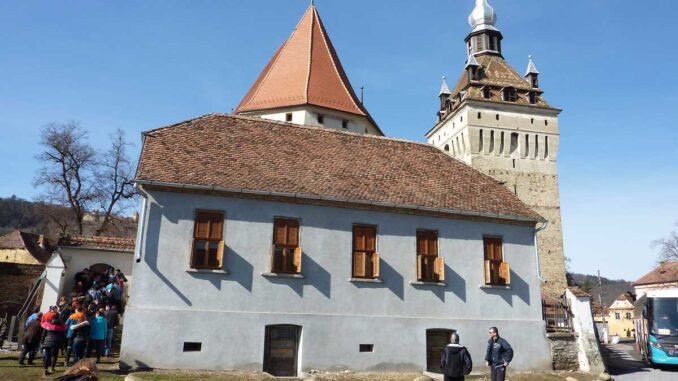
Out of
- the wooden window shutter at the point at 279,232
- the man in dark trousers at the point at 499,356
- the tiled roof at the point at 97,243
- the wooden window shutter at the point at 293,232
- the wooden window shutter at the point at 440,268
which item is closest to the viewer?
the man in dark trousers at the point at 499,356

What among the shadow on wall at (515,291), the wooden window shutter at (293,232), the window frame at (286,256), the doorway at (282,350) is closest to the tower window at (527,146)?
the shadow on wall at (515,291)

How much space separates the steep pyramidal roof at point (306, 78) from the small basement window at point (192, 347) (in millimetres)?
14125

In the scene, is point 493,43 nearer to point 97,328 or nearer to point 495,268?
point 495,268

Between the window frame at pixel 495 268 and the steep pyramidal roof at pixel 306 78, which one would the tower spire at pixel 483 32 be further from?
the window frame at pixel 495 268

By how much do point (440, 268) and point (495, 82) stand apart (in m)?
33.2

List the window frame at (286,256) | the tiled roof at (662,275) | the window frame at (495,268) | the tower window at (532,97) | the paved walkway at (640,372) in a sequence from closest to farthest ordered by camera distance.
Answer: the window frame at (286,256) < the paved walkway at (640,372) < the window frame at (495,268) < the tower window at (532,97) < the tiled roof at (662,275)

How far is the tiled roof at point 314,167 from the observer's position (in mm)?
14461

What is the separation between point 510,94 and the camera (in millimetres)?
44469

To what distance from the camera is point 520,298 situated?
16656 millimetres

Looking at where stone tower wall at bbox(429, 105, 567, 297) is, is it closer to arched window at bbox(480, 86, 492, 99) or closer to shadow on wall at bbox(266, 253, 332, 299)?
arched window at bbox(480, 86, 492, 99)

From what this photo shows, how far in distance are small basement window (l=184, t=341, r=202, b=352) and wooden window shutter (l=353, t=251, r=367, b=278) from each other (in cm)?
475

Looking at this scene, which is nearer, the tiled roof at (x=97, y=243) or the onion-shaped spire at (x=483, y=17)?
the tiled roof at (x=97, y=243)

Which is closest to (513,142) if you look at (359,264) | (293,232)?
(359,264)

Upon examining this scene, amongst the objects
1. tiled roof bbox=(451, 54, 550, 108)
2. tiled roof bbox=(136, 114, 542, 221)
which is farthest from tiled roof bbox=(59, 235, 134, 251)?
tiled roof bbox=(451, 54, 550, 108)
